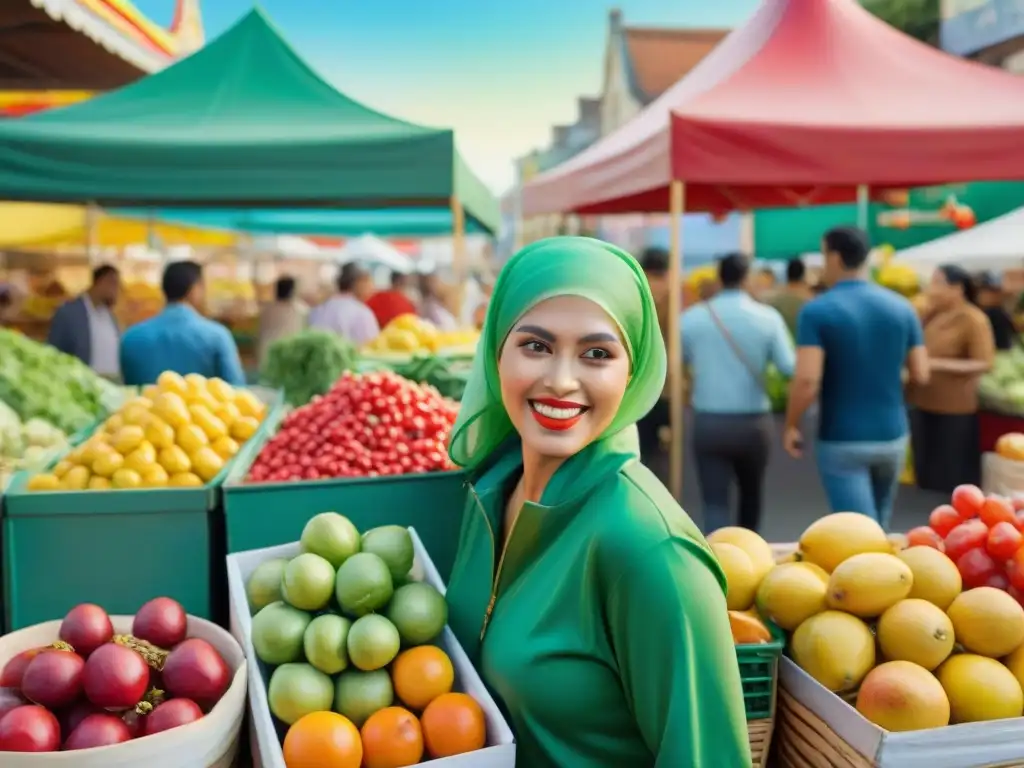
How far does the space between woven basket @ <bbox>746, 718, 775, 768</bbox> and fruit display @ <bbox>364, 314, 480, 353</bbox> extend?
4.08 meters

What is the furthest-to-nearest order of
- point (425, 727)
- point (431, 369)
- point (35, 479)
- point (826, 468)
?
1. point (826, 468)
2. point (431, 369)
3. point (35, 479)
4. point (425, 727)

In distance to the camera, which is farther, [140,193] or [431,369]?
[140,193]

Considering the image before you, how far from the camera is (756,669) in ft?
5.96

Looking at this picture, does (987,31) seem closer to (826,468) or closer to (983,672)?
(826,468)

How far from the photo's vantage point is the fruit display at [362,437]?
8.57ft

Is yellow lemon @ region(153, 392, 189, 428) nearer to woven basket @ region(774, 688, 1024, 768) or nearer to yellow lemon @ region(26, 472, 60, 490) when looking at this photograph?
yellow lemon @ region(26, 472, 60, 490)

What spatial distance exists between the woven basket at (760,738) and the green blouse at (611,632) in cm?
44

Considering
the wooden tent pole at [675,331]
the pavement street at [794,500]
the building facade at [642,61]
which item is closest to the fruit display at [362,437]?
the wooden tent pole at [675,331]

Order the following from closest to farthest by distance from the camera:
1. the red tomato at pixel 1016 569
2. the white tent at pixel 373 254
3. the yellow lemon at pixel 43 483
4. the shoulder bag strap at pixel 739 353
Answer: the red tomato at pixel 1016 569 → the yellow lemon at pixel 43 483 → the shoulder bag strap at pixel 739 353 → the white tent at pixel 373 254

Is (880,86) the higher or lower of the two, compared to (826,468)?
higher

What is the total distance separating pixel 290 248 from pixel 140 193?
17.6 m

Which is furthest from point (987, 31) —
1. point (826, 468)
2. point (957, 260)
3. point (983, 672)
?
point (983, 672)

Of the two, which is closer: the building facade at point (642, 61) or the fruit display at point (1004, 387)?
the fruit display at point (1004, 387)

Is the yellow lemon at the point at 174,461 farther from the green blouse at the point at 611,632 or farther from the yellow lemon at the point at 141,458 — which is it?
the green blouse at the point at 611,632
